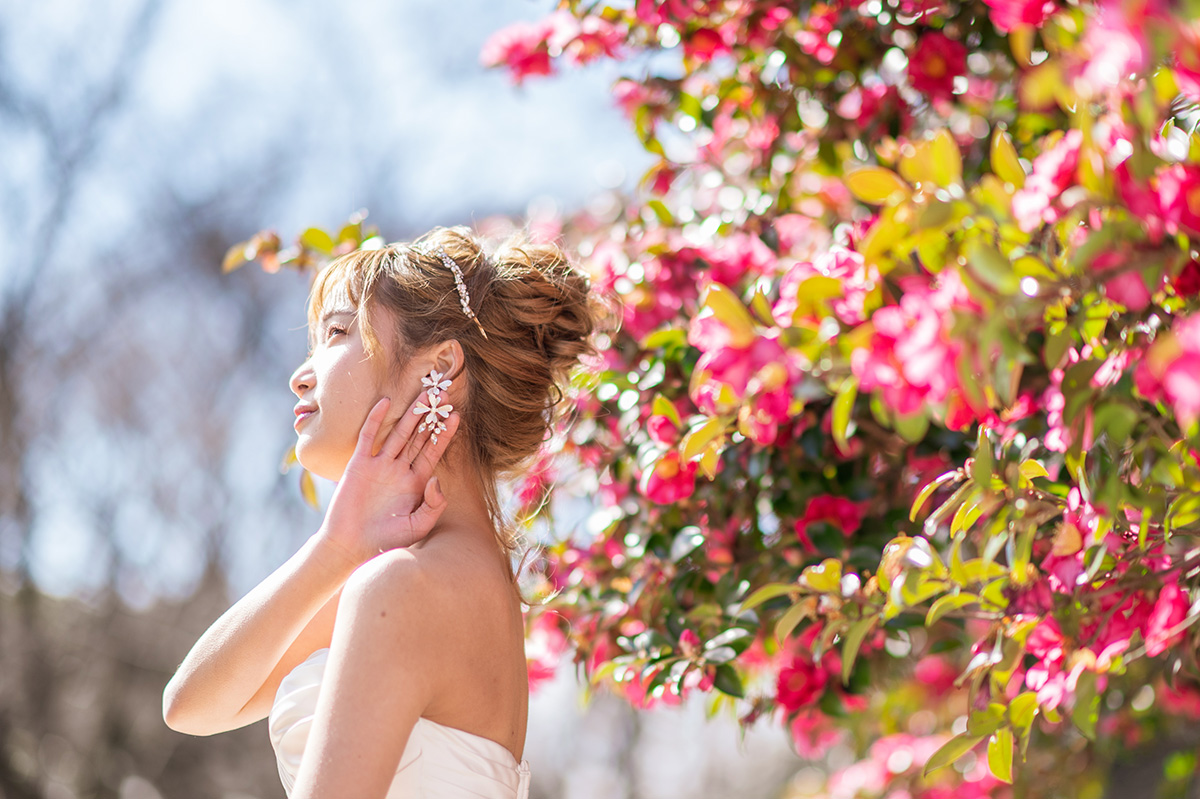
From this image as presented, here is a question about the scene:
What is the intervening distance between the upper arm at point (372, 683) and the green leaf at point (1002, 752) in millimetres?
670

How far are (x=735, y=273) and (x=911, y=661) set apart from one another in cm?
93

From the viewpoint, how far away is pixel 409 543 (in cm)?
132

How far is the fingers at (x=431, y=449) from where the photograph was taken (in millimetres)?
1388

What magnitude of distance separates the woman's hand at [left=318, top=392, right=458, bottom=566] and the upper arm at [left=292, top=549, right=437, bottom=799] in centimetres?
19

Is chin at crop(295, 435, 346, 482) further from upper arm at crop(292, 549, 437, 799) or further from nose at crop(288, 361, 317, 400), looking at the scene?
upper arm at crop(292, 549, 437, 799)

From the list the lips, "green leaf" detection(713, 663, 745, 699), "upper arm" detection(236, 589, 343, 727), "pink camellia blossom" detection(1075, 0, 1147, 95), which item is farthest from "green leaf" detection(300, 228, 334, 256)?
"pink camellia blossom" detection(1075, 0, 1147, 95)

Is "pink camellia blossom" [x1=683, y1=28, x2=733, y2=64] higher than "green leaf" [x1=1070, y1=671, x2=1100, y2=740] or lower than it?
higher

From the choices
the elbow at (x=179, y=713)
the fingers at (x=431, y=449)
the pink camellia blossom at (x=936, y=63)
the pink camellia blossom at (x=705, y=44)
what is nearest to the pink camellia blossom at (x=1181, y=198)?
the fingers at (x=431, y=449)

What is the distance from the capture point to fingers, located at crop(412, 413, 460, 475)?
1.39 meters

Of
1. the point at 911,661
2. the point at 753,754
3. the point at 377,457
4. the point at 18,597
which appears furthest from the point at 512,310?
the point at 753,754

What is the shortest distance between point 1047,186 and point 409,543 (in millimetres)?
932

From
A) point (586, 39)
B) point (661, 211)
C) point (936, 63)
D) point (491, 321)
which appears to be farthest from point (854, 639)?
point (586, 39)

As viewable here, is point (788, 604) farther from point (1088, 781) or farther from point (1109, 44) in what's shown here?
point (1088, 781)

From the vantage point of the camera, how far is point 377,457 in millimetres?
1363
